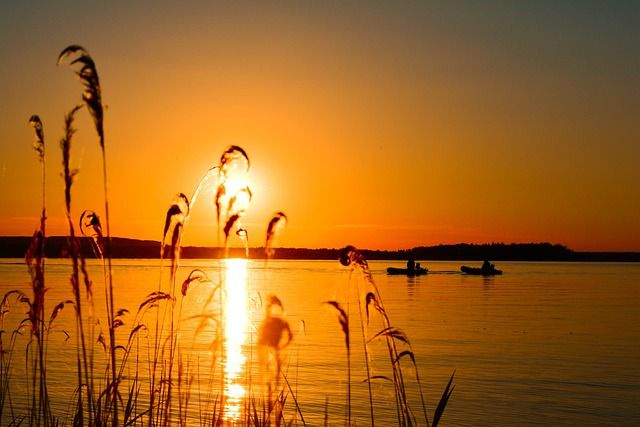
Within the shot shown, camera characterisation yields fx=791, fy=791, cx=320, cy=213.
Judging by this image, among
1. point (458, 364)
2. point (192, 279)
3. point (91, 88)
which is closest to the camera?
point (91, 88)

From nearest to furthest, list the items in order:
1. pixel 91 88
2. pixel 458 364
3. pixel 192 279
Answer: pixel 91 88 → pixel 192 279 → pixel 458 364

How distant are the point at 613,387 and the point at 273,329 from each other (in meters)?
17.5

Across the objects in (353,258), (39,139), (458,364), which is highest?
(39,139)

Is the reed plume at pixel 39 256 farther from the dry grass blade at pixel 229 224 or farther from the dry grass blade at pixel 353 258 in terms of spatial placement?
the dry grass blade at pixel 353 258

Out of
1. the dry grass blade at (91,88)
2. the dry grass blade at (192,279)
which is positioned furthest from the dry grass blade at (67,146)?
the dry grass blade at (192,279)

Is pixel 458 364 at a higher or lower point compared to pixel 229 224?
A: lower

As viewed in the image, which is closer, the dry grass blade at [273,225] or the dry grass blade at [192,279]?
the dry grass blade at [273,225]

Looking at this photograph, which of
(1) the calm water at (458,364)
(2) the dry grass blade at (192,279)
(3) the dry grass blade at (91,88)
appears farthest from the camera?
(1) the calm water at (458,364)

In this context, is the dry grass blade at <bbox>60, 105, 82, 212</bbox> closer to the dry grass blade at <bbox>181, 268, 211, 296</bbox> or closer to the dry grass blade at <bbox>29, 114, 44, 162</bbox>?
the dry grass blade at <bbox>29, 114, 44, 162</bbox>

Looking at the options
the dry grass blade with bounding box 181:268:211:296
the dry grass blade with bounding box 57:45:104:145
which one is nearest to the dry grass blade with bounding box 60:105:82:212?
the dry grass blade with bounding box 57:45:104:145

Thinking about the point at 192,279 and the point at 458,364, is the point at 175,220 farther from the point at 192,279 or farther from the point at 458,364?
the point at 458,364

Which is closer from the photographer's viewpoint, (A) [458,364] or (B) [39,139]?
(B) [39,139]

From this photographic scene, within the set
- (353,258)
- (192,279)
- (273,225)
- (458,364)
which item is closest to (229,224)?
(273,225)

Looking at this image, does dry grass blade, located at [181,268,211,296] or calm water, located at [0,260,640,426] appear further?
calm water, located at [0,260,640,426]
